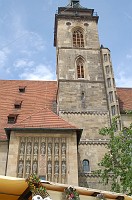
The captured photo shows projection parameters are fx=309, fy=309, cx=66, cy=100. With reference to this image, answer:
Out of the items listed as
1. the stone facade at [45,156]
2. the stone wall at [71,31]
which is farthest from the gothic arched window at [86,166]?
the stone wall at [71,31]

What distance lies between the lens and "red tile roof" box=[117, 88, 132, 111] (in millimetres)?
19469

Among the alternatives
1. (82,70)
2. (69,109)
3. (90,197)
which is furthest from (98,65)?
(90,197)

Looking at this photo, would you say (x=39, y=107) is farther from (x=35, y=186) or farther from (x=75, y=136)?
(x=35, y=186)

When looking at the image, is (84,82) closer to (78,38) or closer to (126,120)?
(126,120)

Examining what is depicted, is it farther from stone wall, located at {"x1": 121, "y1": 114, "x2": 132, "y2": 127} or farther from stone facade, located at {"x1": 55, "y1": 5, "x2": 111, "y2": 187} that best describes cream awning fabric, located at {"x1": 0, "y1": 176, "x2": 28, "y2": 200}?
stone wall, located at {"x1": 121, "y1": 114, "x2": 132, "y2": 127}

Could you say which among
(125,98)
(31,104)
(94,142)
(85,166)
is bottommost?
(85,166)

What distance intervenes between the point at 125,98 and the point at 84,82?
11.7ft

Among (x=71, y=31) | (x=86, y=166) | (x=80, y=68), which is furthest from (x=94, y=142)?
(x=71, y=31)

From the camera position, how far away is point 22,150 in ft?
46.3

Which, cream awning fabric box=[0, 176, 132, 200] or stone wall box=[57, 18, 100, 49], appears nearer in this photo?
cream awning fabric box=[0, 176, 132, 200]

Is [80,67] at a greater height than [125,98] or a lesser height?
greater

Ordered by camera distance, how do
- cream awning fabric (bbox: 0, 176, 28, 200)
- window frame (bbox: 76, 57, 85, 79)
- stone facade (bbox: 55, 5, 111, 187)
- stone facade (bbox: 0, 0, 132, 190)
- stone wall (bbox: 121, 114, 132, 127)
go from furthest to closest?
1. window frame (bbox: 76, 57, 85, 79)
2. stone wall (bbox: 121, 114, 132, 127)
3. stone facade (bbox: 55, 5, 111, 187)
4. stone facade (bbox: 0, 0, 132, 190)
5. cream awning fabric (bbox: 0, 176, 28, 200)

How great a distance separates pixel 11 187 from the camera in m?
4.94

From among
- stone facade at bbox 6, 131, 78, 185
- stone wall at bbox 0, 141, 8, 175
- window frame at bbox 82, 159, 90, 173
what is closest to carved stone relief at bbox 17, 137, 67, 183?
stone facade at bbox 6, 131, 78, 185
